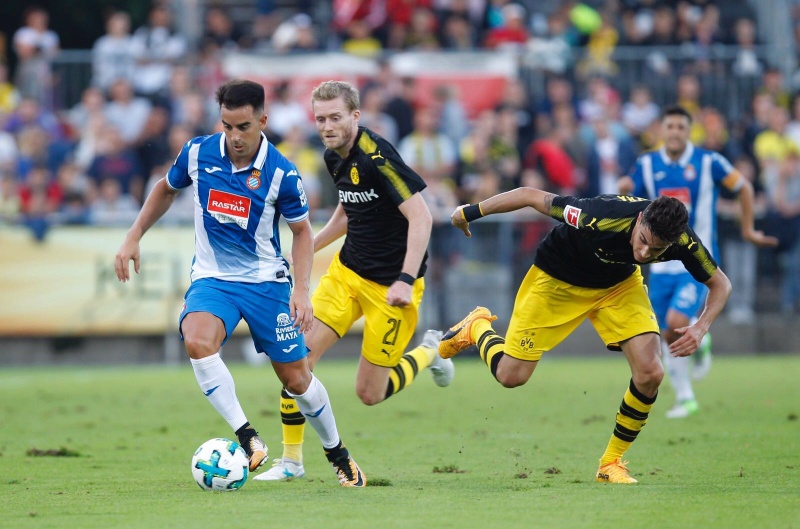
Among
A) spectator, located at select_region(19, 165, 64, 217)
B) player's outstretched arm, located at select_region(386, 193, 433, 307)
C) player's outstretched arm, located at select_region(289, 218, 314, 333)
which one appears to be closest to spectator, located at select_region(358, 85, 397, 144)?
spectator, located at select_region(19, 165, 64, 217)

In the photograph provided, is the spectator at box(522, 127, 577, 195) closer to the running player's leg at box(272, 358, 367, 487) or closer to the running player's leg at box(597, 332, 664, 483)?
the running player's leg at box(597, 332, 664, 483)

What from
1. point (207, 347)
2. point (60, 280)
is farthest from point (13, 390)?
point (207, 347)

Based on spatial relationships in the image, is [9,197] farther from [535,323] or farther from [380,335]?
[535,323]

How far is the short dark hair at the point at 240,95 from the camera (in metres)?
7.42

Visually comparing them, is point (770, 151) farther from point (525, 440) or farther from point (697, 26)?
point (525, 440)

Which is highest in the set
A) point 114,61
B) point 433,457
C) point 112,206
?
point 114,61

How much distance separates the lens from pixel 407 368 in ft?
31.9

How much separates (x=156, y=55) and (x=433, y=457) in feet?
43.3

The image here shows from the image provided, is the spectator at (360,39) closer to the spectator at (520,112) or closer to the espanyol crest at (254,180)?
the spectator at (520,112)

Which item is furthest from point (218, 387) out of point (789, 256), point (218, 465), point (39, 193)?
point (789, 256)

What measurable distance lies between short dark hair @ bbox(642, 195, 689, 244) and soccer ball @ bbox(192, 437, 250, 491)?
2.79 meters

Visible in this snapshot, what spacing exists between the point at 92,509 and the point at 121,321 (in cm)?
1095

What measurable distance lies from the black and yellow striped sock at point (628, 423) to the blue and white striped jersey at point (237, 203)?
2.40 metres

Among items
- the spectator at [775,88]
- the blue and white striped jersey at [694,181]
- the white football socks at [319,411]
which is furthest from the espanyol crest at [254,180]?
the spectator at [775,88]
